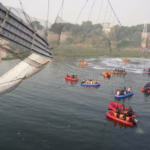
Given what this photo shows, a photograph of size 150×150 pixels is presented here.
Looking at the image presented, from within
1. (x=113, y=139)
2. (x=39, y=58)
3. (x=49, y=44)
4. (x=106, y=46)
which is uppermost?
(x=106, y=46)

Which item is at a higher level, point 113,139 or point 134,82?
point 134,82

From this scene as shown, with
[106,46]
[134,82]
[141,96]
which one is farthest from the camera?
[106,46]

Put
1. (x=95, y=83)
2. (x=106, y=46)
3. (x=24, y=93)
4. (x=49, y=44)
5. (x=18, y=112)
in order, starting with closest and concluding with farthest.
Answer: (x=49, y=44), (x=18, y=112), (x=24, y=93), (x=95, y=83), (x=106, y=46)

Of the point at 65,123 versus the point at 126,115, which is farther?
the point at 126,115

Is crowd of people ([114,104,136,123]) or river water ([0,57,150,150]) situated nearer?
river water ([0,57,150,150])

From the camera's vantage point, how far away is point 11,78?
15562 mm

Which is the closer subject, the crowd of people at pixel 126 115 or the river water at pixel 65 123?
the river water at pixel 65 123

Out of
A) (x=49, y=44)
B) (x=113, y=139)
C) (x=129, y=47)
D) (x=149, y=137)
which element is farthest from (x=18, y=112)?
(x=129, y=47)

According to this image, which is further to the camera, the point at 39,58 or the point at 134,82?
the point at 134,82

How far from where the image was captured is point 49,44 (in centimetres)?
1689

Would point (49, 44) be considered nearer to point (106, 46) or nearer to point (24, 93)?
point (24, 93)

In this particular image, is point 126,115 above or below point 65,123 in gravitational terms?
above

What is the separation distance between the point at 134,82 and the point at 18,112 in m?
39.3

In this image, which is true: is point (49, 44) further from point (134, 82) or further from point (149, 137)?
point (134, 82)
